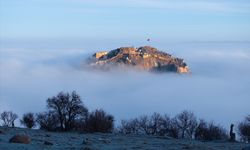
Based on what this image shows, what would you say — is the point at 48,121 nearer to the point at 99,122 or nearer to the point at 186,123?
the point at 99,122

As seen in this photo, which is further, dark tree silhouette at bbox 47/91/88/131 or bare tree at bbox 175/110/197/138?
bare tree at bbox 175/110/197/138

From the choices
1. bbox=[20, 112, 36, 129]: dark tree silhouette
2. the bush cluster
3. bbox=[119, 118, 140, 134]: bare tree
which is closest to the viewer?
the bush cluster

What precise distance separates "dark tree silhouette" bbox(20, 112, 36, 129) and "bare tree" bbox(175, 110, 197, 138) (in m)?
24.9

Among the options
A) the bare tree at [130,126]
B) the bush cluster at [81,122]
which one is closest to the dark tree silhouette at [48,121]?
the bush cluster at [81,122]

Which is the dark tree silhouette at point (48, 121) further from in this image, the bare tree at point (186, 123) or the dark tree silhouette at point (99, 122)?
the bare tree at point (186, 123)

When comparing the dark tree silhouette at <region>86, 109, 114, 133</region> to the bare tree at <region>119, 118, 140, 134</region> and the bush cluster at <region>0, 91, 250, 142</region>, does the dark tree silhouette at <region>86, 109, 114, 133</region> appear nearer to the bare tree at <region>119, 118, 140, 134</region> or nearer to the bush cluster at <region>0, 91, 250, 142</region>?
the bush cluster at <region>0, 91, 250, 142</region>

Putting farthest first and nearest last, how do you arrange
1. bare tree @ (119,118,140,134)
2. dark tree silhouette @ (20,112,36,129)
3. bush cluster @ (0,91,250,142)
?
1. bare tree @ (119,118,140,134)
2. dark tree silhouette @ (20,112,36,129)
3. bush cluster @ (0,91,250,142)

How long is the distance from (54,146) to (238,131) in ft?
194

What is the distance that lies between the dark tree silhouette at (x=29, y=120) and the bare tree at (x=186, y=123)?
2493cm

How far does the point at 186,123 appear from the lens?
102 metres

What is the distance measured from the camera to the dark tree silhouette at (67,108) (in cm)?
8269

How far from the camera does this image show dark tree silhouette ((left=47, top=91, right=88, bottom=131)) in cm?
8269

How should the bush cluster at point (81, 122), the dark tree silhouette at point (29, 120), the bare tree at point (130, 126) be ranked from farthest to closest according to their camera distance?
the bare tree at point (130, 126) < the dark tree silhouette at point (29, 120) < the bush cluster at point (81, 122)

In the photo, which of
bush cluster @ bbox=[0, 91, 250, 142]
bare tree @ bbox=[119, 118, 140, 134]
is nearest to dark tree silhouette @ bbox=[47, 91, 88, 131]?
bush cluster @ bbox=[0, 91, 250, 142]
